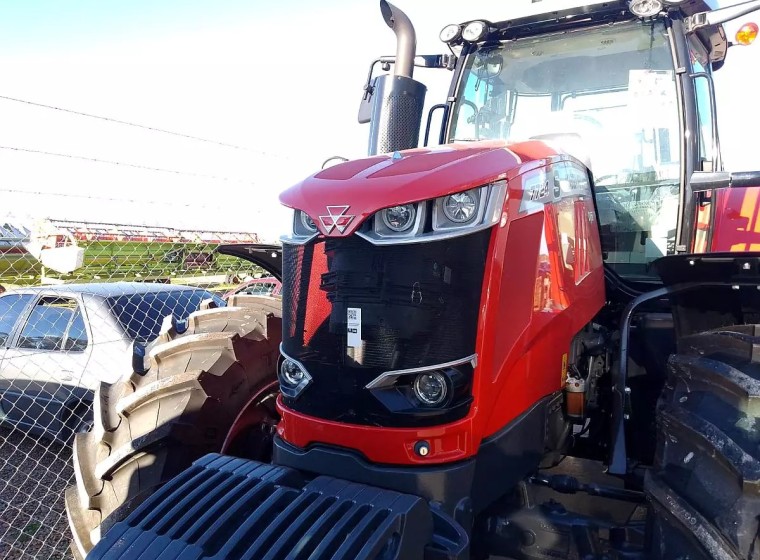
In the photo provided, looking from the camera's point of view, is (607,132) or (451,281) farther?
(607,132)

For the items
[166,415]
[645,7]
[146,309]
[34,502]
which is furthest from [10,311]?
[645,7]

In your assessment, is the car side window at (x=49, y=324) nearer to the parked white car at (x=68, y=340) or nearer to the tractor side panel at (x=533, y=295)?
the parked white car at (x=68, y=340)

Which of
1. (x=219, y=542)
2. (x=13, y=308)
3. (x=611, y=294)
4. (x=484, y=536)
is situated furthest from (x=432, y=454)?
(x=13, y=308)

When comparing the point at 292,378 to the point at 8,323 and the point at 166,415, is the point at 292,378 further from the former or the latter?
the point at 8,323

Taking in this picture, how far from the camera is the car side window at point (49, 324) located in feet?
19.9

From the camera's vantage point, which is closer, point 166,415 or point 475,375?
point 475,375

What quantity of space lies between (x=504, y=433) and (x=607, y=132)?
1711mm

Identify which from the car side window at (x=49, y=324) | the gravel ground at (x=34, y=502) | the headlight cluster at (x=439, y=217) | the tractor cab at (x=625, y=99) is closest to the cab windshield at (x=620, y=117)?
the tractor cab at (x=625, y=99)

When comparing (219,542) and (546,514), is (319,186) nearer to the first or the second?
(219,542)

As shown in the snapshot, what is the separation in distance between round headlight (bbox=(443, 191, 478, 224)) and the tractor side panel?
112 mm

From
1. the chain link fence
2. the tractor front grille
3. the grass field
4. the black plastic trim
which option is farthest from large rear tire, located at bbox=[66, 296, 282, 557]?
the grass field

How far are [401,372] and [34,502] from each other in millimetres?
4175

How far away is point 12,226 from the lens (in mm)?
5254

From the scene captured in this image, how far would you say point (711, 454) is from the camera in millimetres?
1771
